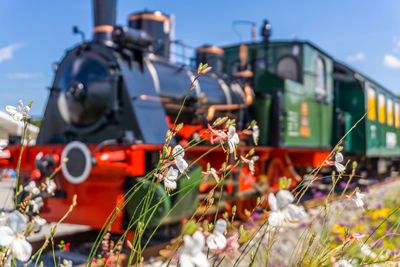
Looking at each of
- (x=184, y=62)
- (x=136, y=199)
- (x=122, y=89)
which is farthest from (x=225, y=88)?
(x=136, y=199)

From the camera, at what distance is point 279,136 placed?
7.20 m

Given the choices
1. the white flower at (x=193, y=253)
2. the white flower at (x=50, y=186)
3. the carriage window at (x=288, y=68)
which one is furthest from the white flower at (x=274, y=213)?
the carriage window at (x=288, y=68)

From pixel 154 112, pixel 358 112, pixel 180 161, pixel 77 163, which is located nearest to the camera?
pixel 180 161

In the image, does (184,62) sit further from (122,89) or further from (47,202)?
(47,202)

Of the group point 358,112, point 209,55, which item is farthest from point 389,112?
point 209,55

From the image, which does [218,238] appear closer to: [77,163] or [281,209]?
[281,209]

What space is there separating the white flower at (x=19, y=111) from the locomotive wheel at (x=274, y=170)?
6.05 meters

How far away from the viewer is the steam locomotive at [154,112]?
488 cm

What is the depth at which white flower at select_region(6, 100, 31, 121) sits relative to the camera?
127cm

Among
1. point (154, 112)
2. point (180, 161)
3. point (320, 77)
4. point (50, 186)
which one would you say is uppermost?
point (320, 77)

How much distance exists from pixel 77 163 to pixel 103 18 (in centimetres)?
213

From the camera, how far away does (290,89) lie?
760 centimetres

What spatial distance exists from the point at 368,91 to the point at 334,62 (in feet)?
Answer: 4.61

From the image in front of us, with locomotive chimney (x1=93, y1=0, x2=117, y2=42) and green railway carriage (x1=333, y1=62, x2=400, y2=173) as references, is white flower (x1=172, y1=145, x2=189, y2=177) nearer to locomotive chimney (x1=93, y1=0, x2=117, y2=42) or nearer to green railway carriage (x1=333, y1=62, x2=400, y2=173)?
locomotive chimney (x1=93, y1=0, x2=117, y2=42)
